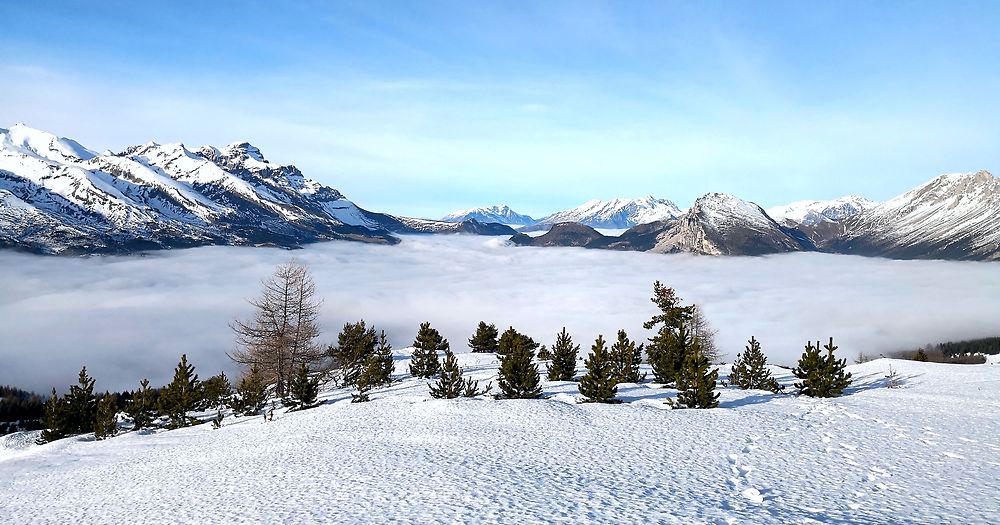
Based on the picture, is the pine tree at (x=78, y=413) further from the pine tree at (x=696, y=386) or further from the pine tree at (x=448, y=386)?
Answer: the pine tree at (x=696, y=386)

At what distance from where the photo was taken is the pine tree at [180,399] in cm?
3008

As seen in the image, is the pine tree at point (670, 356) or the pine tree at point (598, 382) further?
the pine tree at point (670, 356)

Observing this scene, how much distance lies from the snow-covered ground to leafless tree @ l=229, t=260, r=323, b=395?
38.9 ft

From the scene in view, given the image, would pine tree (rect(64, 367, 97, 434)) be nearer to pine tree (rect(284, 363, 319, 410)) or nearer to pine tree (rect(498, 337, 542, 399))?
pine tree (rect(284, 363, 319, 410))

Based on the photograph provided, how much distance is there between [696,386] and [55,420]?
4140 cm

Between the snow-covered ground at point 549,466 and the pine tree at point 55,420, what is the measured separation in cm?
1289

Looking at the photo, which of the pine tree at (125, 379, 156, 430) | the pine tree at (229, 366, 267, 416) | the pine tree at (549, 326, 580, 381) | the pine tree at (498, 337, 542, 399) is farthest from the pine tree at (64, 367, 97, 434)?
the pine tree at (549, 326, 580, 381)

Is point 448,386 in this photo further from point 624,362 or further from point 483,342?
point 483,342

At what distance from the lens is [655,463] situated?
1421 cm

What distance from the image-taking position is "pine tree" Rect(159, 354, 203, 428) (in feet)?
98.7

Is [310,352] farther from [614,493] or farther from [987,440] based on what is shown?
[987,440]

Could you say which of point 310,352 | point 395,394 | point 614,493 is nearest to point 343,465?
point 614,493

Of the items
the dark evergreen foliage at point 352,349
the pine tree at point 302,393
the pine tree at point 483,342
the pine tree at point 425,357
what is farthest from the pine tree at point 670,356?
the dark evergreen foliage at point 352,349

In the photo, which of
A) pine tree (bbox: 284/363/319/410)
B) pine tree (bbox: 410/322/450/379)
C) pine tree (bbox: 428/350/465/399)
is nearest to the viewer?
pine tree (bbox: 428/350/465/399)
